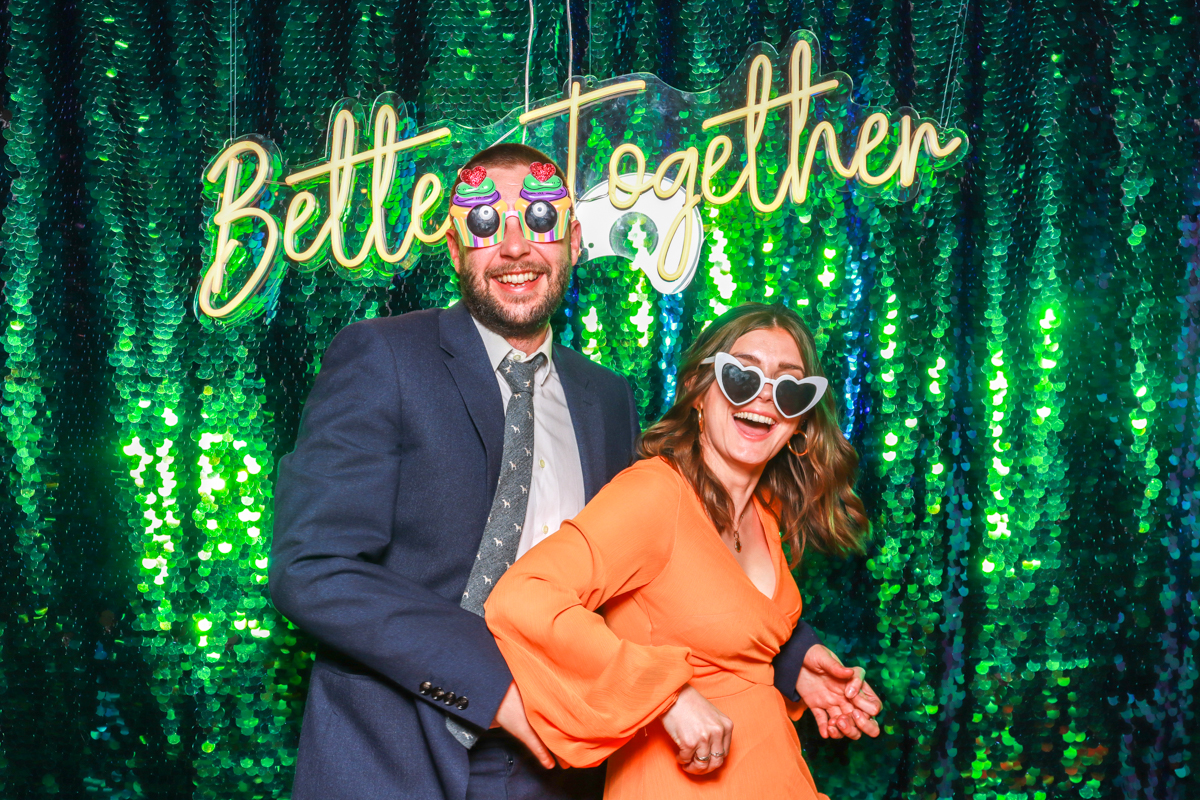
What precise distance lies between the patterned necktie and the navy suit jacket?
0.02 meters

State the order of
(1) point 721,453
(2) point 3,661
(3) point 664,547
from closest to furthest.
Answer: (3) point 664,547 < (1) point 721,453 < (2) point 3,661

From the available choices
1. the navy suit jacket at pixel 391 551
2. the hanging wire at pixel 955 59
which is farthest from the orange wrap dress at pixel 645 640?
the hanging wire at pixel 955 59

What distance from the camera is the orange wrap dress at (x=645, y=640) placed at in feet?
3.99

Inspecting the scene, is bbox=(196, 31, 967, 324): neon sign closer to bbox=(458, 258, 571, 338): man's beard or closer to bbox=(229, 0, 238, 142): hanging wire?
bbox=(229, 0, 238, 142): hanging wire

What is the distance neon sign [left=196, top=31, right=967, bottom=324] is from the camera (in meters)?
2.08

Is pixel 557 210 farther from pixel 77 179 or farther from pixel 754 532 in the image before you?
pixel 77 179

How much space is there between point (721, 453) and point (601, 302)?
747 millimetres

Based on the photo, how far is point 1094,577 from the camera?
6.91 feet

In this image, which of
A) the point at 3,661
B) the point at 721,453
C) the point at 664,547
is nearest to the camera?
the point at 664,547

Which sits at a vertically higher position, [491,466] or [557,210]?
[557,210]

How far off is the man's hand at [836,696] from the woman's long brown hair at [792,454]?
22 cm

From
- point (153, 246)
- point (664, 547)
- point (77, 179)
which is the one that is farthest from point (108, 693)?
point (664, 547)

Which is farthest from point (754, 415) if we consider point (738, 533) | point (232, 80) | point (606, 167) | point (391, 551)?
point (232, 80)

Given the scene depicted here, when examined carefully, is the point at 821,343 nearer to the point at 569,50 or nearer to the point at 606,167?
the point at 606,167
